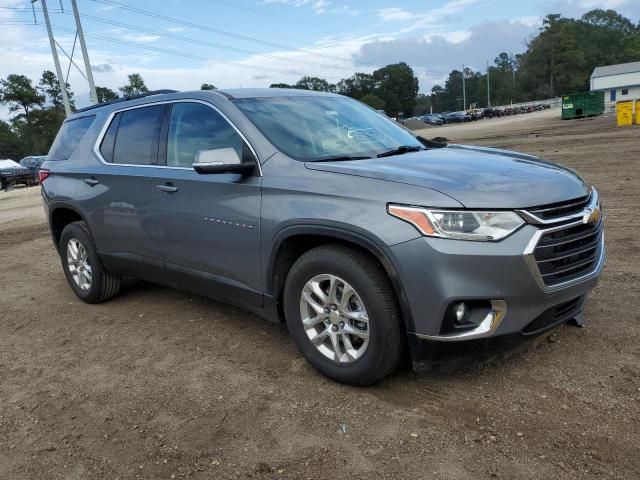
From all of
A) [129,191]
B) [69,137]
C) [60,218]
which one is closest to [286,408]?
[129,191]

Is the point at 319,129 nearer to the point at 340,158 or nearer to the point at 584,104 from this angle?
the point at 340,158

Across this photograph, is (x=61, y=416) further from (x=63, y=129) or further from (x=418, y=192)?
(x=63, y=129)

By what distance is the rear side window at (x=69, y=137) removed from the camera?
5465 mm

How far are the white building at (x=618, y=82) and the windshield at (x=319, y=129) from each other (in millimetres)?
A: 100697

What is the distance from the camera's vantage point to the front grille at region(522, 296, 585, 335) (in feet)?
9.79

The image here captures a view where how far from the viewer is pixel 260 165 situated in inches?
142

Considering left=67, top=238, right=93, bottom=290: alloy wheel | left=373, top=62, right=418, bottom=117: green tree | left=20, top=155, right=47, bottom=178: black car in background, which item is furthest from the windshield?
left=373, top=62, right=418, bottom=117: green tree

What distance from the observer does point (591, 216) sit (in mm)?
3244

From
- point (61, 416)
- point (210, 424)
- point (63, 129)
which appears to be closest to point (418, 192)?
point (210, 424)

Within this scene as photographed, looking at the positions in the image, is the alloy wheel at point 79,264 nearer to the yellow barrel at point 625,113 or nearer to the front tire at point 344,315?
the front tire at point 344,315

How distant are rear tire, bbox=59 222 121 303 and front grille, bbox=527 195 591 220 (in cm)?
400

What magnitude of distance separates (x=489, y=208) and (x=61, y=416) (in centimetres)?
278

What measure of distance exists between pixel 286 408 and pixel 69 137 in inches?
157

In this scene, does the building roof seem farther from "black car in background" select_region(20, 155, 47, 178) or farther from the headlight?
the headlight
